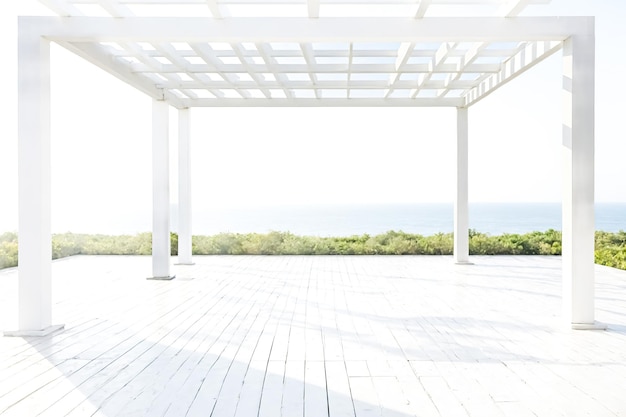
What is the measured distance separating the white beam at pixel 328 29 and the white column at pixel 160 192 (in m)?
3.10

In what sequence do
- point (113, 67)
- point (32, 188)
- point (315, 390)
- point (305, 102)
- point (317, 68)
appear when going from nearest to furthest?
point (315, 390)
point (32, 188)
point (113, 67)
point (317, 68)
point (305, 102)

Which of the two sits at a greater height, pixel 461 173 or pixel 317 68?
pixel 317 68

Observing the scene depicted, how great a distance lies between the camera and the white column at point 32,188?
5.05 m

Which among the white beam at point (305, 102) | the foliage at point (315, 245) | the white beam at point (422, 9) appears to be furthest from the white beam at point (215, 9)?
the foliage at point (315, 245)

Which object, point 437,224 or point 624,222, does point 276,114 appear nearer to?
point 437,224

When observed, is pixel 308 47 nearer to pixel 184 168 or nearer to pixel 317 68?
pixel 317 68

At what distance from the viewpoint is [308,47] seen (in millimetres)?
6699

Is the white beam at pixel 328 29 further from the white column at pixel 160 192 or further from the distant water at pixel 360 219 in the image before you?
the distant water at pixel 360 219

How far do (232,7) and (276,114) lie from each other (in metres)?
25.3

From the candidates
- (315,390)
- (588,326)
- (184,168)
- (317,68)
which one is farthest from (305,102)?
(315,390)

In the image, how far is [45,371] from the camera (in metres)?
3.93

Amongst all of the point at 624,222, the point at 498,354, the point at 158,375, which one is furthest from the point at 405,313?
the point at 624,222

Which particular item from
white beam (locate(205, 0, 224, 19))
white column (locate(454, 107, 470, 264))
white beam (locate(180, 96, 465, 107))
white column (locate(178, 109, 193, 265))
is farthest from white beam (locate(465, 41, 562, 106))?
white column (locate(178, 109, 193, 265))

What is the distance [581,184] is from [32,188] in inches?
208
